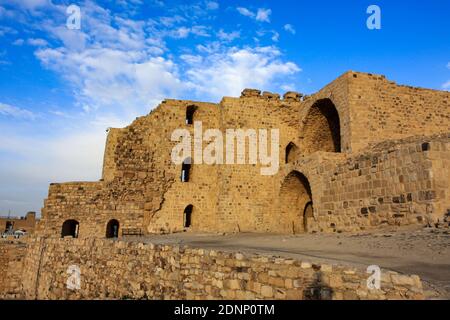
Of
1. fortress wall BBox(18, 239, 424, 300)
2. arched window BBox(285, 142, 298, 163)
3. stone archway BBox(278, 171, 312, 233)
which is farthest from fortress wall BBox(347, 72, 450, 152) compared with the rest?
fortress wall BBox(18, 239, 424, 300)

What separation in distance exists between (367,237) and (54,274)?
970 centimetres

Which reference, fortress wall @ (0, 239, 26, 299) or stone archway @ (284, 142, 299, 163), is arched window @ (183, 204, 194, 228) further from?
fortress wall @ (0, 239, 26, 299)

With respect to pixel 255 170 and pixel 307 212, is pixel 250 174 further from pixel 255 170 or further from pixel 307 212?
pixel 307 212

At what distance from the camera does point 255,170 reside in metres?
16.8

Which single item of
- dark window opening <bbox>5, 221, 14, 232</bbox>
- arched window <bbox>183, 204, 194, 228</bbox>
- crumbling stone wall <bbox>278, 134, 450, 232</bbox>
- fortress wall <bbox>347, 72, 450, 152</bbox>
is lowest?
dark window opening <bbox>5, 221, 14, 232</bbox>

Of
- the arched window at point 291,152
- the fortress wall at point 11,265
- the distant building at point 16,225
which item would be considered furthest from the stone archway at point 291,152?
the distant building at point 16,225

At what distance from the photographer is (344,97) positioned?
1372 centimetres

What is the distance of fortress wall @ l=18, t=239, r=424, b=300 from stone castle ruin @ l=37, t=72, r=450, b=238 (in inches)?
156

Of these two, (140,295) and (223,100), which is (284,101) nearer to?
(223,100)

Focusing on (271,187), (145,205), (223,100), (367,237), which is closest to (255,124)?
(223,100)

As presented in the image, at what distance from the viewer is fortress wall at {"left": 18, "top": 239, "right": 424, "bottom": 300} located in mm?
3768

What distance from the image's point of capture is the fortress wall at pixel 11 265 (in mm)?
14734

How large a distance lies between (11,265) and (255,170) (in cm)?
1235

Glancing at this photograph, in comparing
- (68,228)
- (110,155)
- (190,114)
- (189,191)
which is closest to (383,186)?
(189,191)
